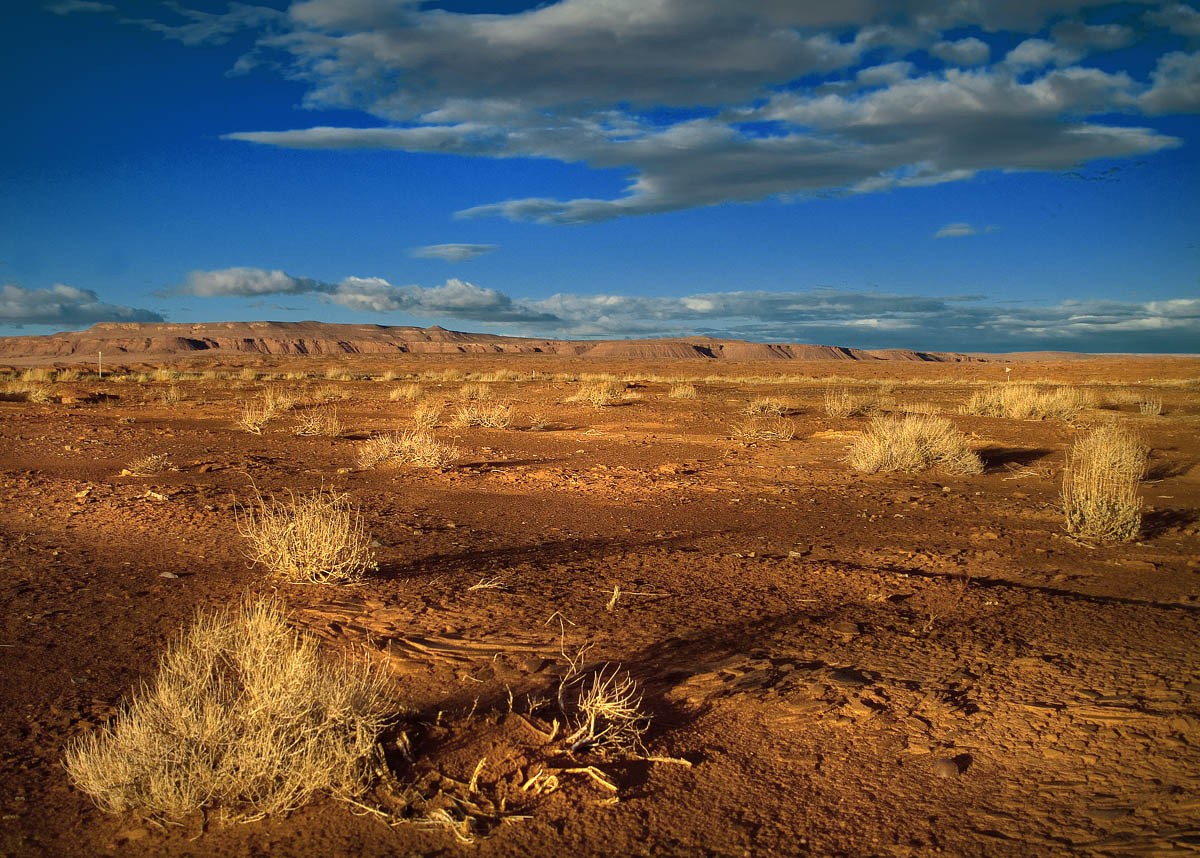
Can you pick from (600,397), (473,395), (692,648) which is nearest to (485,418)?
(600,397)

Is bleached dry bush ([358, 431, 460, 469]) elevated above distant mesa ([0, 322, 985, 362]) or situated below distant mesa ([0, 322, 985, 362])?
below

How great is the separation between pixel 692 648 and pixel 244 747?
265 centimetres

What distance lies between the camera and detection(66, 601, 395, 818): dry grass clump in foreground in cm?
334

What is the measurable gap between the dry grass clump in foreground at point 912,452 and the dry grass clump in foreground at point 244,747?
32.6ft

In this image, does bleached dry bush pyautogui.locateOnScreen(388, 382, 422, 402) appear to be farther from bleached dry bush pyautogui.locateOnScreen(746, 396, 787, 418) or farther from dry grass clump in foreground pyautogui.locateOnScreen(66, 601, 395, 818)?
dry grass clump in foreground pyautogui.locateOnScreen(66, 601, 395, 818)

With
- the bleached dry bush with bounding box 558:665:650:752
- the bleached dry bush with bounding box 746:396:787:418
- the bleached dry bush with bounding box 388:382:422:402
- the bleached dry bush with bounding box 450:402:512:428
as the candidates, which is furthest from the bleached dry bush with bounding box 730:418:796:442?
the bleached dry bush with bounding box 558:665:650:752

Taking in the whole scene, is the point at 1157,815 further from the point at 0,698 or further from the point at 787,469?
the point at 787,469

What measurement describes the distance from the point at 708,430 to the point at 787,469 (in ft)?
15.9

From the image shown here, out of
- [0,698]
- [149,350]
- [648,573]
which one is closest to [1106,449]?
[648,573]

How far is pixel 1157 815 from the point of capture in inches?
130

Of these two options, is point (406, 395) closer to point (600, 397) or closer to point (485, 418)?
point (600, 397)

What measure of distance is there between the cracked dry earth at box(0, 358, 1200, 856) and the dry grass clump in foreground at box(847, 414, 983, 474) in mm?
590

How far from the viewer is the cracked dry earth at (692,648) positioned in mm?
3301

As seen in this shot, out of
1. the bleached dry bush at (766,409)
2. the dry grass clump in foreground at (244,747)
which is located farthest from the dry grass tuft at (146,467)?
the bleached dry bush at (766,409)
